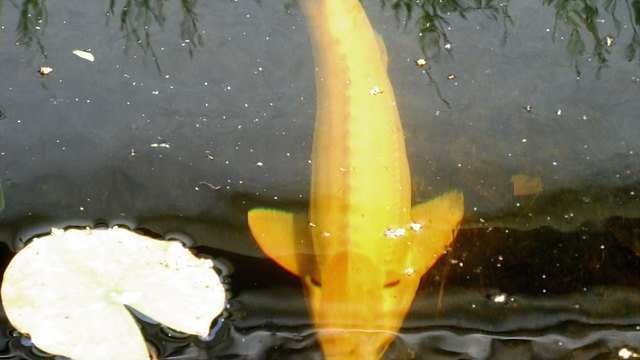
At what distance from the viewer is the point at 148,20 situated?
258 cm

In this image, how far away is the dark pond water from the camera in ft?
6.48

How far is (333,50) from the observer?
2469 millimetres

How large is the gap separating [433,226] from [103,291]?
0.85 meters

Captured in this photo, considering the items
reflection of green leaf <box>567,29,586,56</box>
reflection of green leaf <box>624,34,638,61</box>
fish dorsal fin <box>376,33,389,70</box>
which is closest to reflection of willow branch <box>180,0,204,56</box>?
fish dorsal fin <box>376,33,389,70</box>

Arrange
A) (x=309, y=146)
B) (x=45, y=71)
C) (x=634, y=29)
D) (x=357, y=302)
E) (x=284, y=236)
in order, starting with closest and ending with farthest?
(x=357, y=302)
(x=284, y=236)
(x=309, y=146)
(x=45, y=71)
(x=634, y=29)

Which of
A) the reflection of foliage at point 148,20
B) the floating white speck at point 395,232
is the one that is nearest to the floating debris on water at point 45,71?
the reflection of foliage at point 148,20

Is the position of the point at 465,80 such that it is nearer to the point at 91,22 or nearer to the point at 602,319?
the point at 602,319

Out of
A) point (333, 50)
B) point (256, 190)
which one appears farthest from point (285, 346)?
point (333, 50)

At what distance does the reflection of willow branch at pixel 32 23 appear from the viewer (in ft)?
8.18

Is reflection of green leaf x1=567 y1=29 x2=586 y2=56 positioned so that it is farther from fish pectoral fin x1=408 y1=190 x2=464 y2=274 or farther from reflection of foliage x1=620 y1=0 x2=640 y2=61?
fish pectoral fin x1=408 y1=190 x2=464 y2=274

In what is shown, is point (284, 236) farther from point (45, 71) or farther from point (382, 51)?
point (45, 71)

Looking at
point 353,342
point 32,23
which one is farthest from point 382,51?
point 32,23

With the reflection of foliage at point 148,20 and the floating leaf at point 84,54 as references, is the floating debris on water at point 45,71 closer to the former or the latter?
the floating leaf at point 84,54

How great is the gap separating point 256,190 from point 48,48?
839 mm
